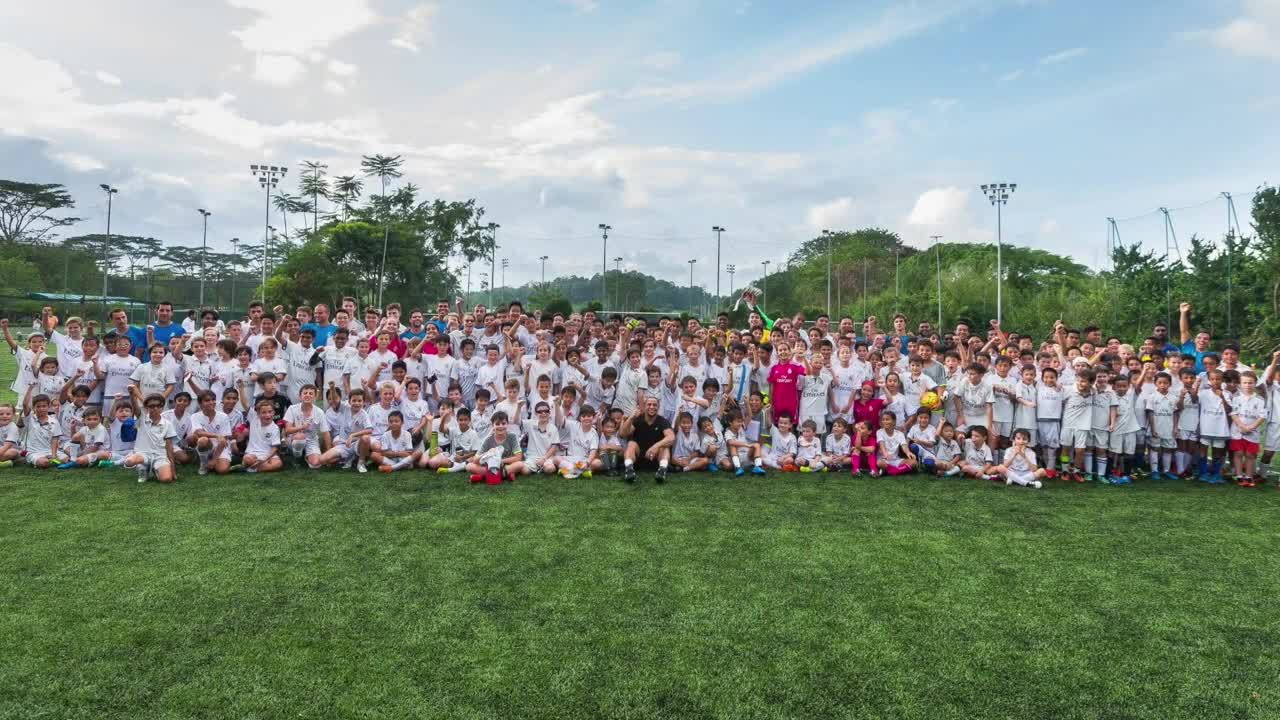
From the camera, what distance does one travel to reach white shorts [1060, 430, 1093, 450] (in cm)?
788

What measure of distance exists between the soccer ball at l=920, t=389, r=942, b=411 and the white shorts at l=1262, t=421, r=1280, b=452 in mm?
3242

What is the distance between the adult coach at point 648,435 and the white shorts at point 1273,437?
242 inches

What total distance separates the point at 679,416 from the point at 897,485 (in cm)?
233

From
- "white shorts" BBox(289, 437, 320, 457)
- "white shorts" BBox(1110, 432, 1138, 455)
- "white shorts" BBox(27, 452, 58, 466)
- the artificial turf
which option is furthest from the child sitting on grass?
"white shorts" BBox(27, 452, 58, 466)

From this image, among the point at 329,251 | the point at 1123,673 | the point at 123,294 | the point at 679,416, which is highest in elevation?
the point at 329,251

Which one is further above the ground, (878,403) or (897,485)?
(878,403)

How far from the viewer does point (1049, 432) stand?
316 inches

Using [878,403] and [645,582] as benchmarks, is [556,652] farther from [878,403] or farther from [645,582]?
[878,403]

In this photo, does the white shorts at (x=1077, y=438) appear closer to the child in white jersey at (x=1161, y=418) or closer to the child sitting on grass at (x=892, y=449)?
the child in white jersey at (x=1161, y=418)

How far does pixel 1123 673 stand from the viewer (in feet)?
11.7

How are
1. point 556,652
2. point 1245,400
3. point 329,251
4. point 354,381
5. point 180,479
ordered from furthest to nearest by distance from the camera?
point 329,251, point 354,381, point 1245,400, point 180,479, point 556,652

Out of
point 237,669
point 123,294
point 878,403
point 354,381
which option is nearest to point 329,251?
point 123,294

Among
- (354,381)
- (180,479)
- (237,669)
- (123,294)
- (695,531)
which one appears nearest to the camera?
(237,669)

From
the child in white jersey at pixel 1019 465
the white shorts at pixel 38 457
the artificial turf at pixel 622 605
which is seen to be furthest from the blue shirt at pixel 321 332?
the child in white jersey at pixel 1019 465
